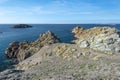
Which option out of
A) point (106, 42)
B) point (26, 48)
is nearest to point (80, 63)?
point (106, 42)

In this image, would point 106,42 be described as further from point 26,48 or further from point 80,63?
point 26,48

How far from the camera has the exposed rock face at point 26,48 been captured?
64375mm

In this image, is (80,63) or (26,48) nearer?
(80,63)

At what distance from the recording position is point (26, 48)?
227 feet

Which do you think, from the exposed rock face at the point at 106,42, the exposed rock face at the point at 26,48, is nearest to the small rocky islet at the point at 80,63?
the exposed rock face at the point at 106,42

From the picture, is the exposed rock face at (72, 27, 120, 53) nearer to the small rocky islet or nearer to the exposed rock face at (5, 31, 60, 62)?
the small rocky islet

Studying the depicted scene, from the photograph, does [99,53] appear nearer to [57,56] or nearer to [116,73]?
[57,56]

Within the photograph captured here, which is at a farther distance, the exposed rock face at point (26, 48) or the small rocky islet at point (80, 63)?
the exposed rock face at point (26, 48)

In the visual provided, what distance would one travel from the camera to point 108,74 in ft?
98.4

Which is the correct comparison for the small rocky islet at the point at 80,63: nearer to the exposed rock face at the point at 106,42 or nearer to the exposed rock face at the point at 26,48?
the exposed rock face at the point at 106,42

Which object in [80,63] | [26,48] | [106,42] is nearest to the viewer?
[80,63]

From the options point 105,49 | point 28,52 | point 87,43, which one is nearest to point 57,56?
point 87,43

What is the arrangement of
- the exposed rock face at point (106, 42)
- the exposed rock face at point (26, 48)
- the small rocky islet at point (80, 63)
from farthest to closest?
the exposed rock face at point (26, 48) → the exposed rock face at point (106, 42) → the small rocky islet at point (80, 63)

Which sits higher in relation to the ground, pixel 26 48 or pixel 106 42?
pixel 106 42
